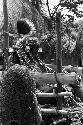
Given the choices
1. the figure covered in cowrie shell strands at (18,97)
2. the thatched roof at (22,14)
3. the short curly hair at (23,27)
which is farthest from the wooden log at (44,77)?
the thatched roof at (22,14)

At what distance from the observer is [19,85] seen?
3.67m

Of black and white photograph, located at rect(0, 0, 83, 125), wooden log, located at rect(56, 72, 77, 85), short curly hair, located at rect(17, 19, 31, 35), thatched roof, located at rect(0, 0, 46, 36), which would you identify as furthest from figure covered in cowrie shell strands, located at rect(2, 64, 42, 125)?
thatched roof, located at rect(0, 0, 46, 36)

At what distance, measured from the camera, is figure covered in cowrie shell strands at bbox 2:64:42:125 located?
3662 millimetres

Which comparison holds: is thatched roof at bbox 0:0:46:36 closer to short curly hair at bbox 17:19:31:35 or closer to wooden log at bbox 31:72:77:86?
short curly hair at bbox 17:19:31:35

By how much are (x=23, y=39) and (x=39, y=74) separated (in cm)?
95

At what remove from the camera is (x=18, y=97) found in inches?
144

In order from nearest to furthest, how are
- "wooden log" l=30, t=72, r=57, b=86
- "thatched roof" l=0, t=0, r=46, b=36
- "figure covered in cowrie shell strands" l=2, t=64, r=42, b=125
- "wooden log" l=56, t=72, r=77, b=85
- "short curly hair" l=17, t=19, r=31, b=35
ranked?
"figure covered in cowrie shell strands" l=2, t=64, r=42, b=125
"wooden log" l=56, t=72, r=77, b=85
"wooden log" l=30, t=72, r=57, b=86
"short curly hair" l=17, t=19, r=31, b=35
"thatched roof" l=0, t=0, r=46, b=36

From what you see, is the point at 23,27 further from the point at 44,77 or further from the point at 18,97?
the point at 18,97

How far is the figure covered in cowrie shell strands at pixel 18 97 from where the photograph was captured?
12.0 feet

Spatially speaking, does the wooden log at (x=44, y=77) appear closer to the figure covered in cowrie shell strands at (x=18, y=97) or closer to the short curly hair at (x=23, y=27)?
the short curly hair at (x=23, y=27)

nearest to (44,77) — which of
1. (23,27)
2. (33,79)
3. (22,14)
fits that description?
(23,27)

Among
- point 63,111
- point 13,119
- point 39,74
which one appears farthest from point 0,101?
point 63,111

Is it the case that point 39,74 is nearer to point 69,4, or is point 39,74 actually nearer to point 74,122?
point 74,122

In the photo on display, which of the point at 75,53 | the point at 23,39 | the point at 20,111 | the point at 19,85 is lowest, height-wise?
the point at 75,53
